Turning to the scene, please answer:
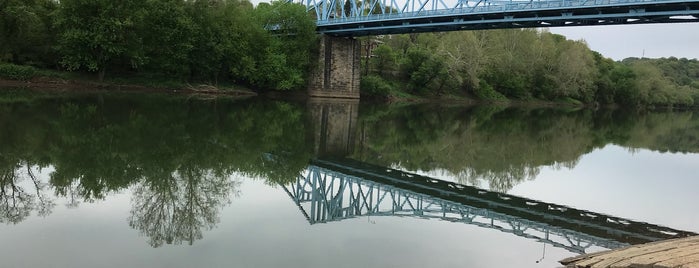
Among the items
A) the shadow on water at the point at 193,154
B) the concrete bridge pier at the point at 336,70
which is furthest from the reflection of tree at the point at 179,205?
the concrete bridge pier at the point at 336,70

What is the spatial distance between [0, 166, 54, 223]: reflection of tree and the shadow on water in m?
0.02

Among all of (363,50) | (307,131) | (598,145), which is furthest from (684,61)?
(307,131)

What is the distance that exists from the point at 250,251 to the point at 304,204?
8.86 feet

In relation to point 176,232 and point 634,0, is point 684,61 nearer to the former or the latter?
point 634,0

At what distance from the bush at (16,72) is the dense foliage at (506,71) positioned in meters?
33.6

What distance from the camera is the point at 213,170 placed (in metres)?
11.5

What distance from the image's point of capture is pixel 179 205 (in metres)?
8.66

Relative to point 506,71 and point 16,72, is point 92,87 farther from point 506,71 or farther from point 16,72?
point 506,71

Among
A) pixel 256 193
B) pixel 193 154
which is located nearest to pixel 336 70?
pixel 193 154

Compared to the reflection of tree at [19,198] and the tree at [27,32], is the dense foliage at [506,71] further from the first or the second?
the reflection of tree at [19,198]

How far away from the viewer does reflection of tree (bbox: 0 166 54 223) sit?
24.9 ft

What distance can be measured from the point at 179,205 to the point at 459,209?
526cm

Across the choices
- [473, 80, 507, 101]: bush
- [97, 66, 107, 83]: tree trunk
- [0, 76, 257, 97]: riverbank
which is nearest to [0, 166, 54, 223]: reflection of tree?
[0, 76, 257, 97]: riverbank

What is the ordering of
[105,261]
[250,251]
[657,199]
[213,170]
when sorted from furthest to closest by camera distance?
1. [657,199]
2. [213,170]
3. [250,251]
4. [105,261]
